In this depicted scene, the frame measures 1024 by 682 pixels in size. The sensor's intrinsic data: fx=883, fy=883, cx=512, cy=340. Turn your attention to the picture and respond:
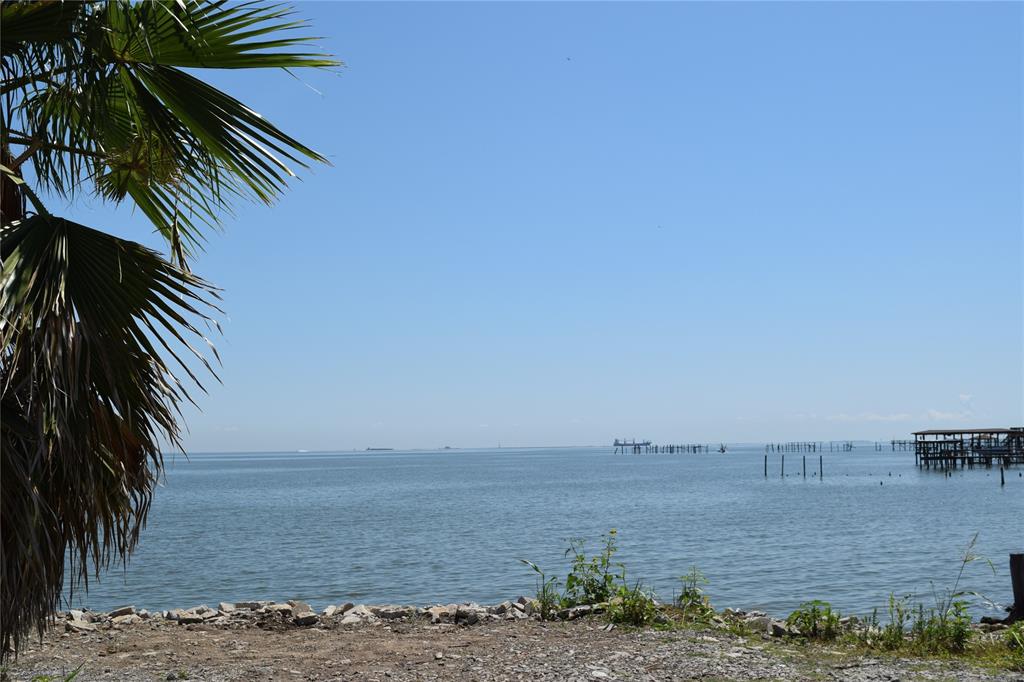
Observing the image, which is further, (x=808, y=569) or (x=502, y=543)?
(x=502, y=543)

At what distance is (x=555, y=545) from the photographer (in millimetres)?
31594

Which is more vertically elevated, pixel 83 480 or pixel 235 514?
pixel 83 480

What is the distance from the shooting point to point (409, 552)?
3073cm

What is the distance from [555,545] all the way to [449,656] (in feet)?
74.7

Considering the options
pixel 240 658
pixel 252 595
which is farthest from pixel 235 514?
pixel 240 658

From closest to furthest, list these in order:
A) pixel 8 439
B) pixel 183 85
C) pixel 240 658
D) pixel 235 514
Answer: pixel 8 439
pixel 183 85
pixel 240 658
pixel 235 514

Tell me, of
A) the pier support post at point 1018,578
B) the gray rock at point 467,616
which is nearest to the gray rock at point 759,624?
the pier support post at point 1018,578

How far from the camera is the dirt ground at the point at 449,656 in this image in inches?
332

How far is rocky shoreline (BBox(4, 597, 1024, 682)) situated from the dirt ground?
0.02 meters

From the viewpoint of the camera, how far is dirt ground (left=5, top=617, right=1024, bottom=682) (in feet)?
A: 27.7

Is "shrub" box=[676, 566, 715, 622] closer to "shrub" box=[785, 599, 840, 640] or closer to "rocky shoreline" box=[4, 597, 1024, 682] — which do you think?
"rocky shoreline" box=[4, 597, 1024, 682]

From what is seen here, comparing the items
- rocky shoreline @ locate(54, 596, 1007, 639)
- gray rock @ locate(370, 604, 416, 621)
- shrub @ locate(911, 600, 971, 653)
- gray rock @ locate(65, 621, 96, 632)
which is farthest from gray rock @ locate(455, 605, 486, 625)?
shrub @ locate(911, 600, 971, 653)

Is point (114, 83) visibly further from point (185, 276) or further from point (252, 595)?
point (252, 595)

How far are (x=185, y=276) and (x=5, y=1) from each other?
1815 millimetres
